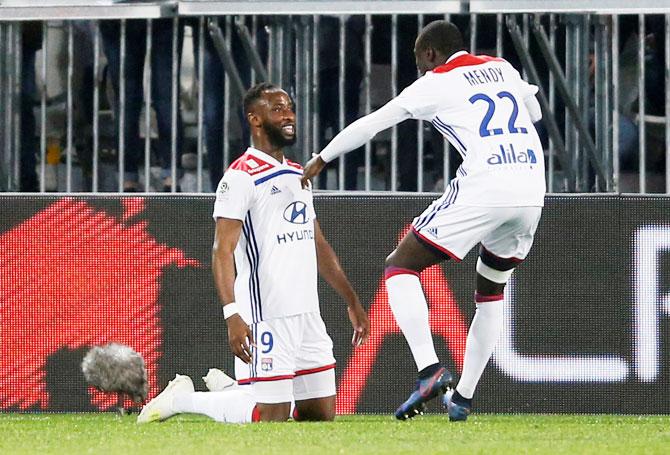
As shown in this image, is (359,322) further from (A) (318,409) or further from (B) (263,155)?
(B) (263,155)

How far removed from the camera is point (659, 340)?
9.33 meters

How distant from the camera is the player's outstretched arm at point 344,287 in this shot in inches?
324

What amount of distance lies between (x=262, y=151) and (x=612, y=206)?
235 centimetres

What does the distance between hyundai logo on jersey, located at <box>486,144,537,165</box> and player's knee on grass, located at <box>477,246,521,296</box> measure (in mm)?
546

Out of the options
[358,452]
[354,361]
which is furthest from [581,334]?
[358,452]

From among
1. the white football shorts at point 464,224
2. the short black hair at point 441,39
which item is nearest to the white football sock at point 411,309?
the white football shorts at point 464,224

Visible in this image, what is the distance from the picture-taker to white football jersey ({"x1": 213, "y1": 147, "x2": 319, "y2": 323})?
8.02m

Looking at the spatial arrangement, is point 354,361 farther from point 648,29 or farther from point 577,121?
point 648,29

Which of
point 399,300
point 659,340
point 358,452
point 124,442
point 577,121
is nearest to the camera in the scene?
point 358,452

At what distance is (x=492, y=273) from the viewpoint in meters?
8.17

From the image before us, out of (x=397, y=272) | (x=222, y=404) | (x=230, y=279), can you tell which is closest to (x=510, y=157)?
(x=397, y=272)

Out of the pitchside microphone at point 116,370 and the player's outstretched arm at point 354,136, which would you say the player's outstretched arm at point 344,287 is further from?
the pitchside microphone at point 116,370

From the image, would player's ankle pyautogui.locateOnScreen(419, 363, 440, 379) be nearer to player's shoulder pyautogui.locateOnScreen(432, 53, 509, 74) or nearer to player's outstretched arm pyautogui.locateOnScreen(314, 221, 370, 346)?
player's outstretched arm pyautogui.locateOnScreen(314, 221, 370, 346)

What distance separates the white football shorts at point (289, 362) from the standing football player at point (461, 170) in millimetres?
473
